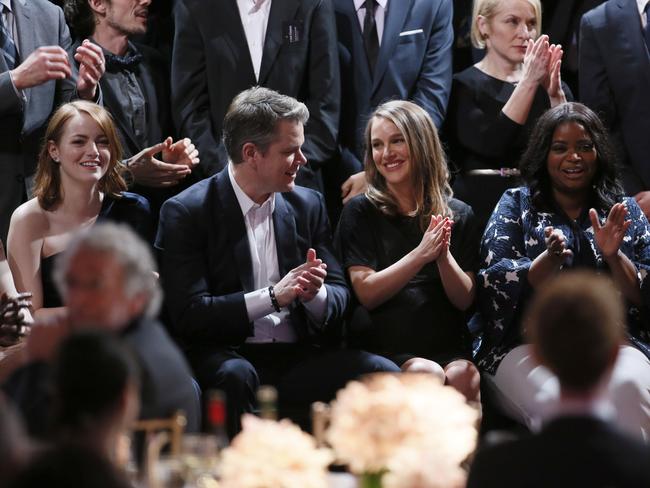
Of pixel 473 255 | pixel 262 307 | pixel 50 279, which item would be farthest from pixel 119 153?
pixel 473 255

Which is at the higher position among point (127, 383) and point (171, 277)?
point (127, 383)

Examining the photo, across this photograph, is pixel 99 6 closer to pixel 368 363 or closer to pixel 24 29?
pixel 24 29

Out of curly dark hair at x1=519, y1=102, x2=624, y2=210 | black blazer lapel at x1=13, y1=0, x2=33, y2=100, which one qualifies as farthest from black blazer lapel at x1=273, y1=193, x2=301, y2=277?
black blazer lapel at x1=13, y1=0, x2=33, y2=100

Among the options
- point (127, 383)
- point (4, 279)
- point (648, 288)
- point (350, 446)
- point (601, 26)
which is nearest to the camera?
point (127, 383)

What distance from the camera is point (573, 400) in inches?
82.7

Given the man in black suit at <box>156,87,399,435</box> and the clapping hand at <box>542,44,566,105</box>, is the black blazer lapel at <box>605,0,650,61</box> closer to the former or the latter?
the clapping hand at <box>542,44,566,105</box>

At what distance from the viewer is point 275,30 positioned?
495 centimetres

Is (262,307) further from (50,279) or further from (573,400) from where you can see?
(573,400)

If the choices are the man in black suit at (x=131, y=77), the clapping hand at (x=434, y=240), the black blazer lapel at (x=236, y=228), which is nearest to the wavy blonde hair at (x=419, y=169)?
the clapping hand at (x=434, y=240)

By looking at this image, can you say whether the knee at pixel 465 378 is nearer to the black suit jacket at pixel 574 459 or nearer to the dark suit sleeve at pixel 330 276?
the dark suit sleeve at pixel 330 276

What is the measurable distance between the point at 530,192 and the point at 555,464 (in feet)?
8.81

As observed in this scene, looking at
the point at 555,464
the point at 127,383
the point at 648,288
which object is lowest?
the point at 648,288

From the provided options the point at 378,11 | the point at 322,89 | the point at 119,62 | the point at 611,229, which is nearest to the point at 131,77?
the point at 119,62

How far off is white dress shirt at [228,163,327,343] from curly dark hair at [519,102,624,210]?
0.94 meters
